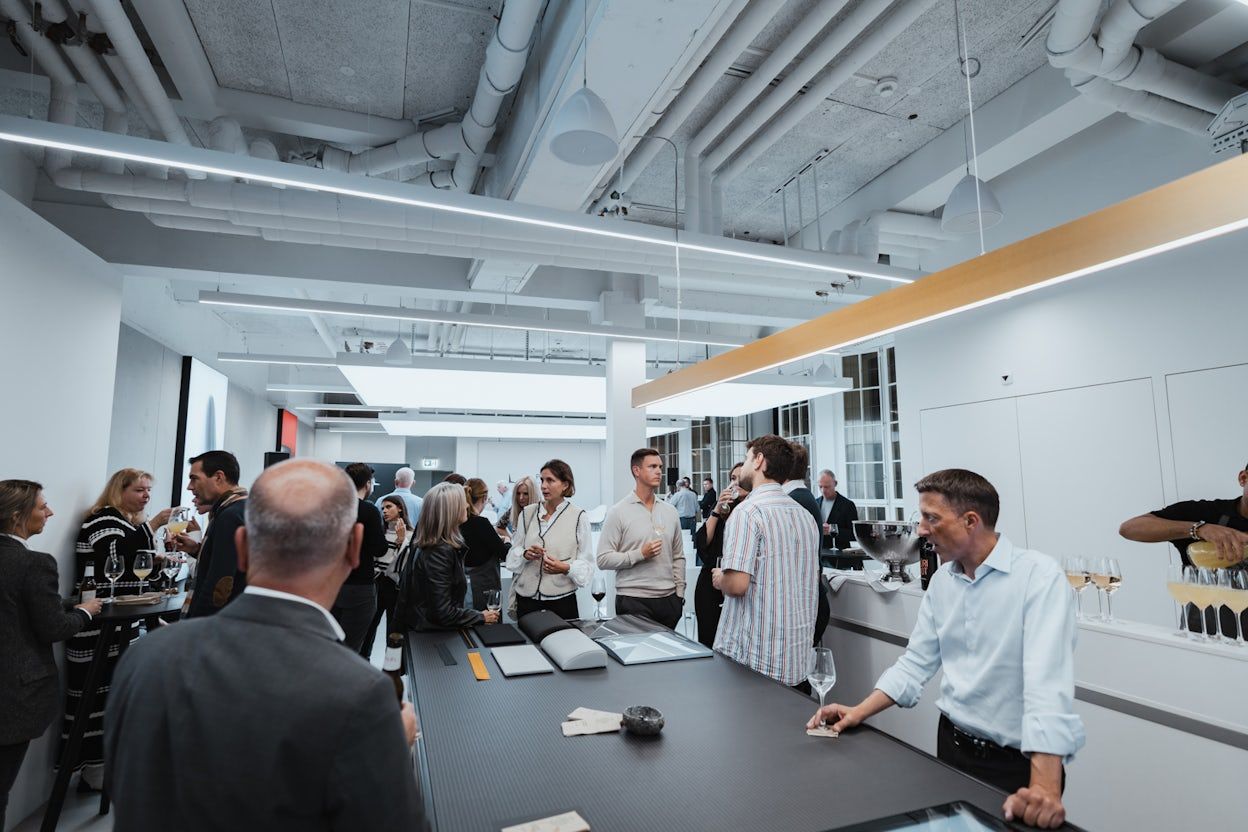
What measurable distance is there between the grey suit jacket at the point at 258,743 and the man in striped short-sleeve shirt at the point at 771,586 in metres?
1.84

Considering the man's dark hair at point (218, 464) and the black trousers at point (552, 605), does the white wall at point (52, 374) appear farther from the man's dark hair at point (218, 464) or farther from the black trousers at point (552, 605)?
the black trousers at point (552, 605)

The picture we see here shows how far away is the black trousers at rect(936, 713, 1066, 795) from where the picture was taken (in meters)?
1.63

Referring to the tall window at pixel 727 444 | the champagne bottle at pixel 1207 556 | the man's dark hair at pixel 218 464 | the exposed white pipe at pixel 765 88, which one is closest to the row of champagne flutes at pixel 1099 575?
the champagne bottle at pixel 1207 556

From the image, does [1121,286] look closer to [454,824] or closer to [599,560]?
[599,560]

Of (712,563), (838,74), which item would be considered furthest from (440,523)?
(838,74)

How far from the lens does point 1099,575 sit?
227 centimetres

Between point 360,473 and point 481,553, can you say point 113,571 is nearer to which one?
point 360,473

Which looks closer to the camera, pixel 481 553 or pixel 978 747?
pixel 978 747

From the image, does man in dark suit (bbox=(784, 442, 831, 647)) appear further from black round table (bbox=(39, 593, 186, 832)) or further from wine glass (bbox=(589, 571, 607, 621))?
black round table (bbox=(39, 593, 186, 832))

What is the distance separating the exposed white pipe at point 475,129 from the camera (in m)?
2.88

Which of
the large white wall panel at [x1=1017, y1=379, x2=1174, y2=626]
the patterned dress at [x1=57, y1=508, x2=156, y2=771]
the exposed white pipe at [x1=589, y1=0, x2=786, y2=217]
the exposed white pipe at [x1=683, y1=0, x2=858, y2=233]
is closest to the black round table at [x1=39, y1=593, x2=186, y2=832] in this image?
the patterned dress at [x1=57, y1=508, x2=156, y2=771]

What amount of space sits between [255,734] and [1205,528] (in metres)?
3.12

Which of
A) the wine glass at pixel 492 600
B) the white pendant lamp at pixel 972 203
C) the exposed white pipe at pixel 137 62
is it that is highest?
the exposed white pipe at pixel 137 62

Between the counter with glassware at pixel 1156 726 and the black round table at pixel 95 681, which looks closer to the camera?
the counter with glassware at pixel 1156 726
